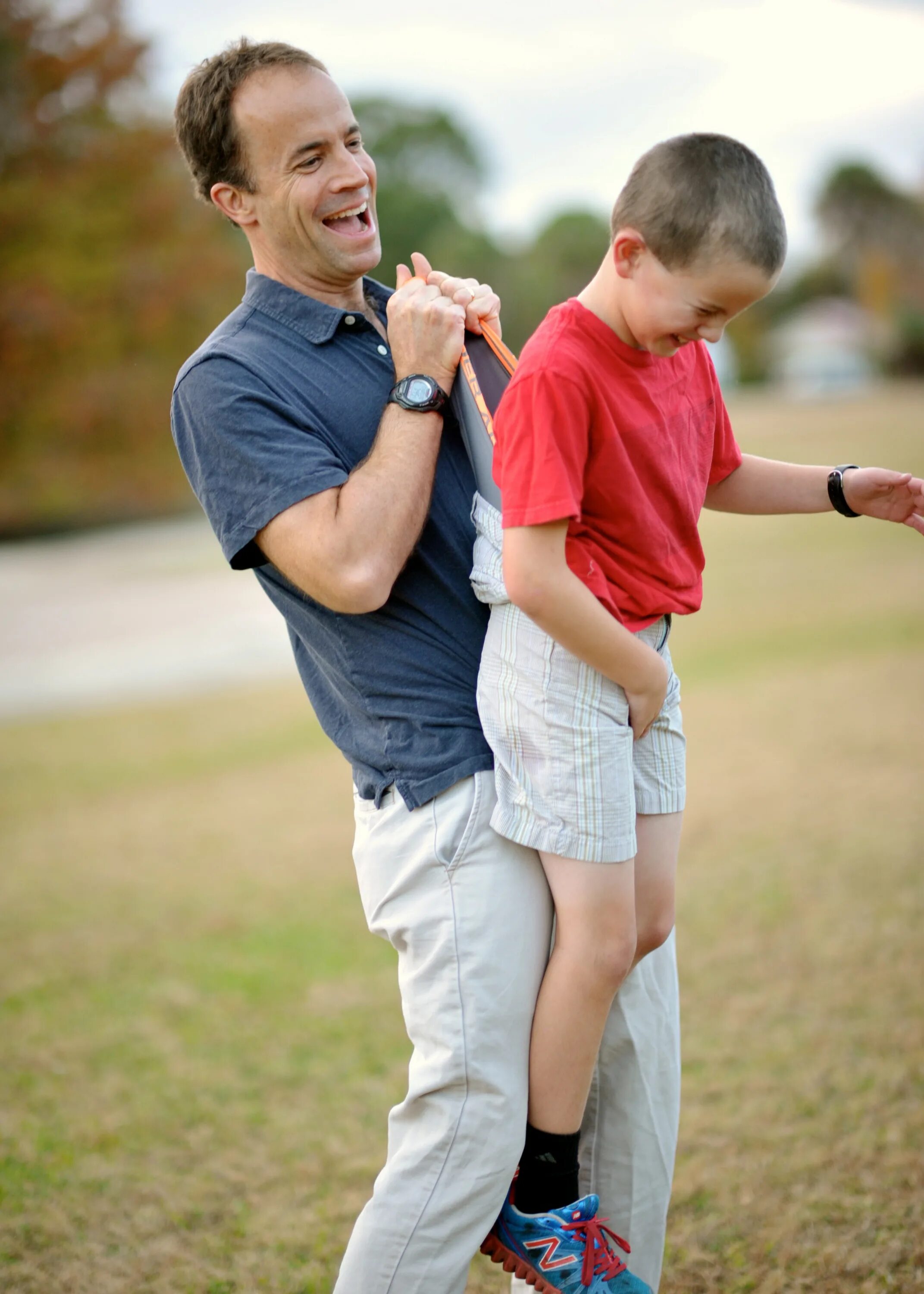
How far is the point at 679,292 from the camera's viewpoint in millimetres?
1513

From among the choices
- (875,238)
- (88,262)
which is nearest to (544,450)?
(88,262)

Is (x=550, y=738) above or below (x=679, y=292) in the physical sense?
below

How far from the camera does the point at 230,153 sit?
1861 millimetres

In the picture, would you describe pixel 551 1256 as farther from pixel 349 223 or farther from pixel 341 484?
pixel 349 223

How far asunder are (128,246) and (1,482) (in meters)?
4.44

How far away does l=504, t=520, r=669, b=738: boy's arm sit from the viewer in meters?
1.52

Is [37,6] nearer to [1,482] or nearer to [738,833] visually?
[1,482]

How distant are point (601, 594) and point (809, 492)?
593 millimetres

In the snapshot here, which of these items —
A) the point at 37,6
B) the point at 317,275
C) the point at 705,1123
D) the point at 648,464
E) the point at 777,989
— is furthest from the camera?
the point at 37,6

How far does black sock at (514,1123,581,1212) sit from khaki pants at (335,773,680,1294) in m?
0.06

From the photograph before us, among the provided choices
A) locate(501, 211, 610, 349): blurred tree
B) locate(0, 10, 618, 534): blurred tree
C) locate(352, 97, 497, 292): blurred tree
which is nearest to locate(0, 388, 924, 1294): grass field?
locate(0, 10, 618, 534): blurred tree

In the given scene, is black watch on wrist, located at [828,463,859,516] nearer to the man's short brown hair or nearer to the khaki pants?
the khaki pants

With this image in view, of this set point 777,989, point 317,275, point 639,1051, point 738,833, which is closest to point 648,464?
point 317,275

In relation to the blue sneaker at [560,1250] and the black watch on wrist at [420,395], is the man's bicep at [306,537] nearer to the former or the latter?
the black watch on wrist at [420,395]
